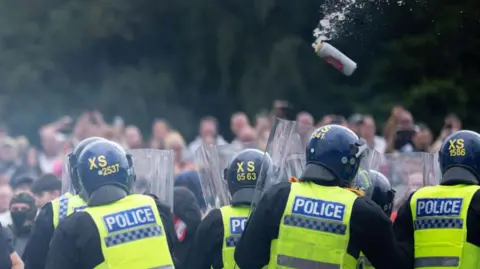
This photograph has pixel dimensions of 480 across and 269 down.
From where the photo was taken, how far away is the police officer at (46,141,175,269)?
7141 mm

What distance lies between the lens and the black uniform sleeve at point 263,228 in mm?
7094

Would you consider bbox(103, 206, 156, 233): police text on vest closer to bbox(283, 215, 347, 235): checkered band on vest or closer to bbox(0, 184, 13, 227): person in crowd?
bbox(283, 215, 347, 235): checkered band on vest

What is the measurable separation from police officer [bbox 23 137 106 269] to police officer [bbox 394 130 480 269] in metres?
2.01

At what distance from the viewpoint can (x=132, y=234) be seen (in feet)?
23.8

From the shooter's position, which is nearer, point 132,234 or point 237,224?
point 132,234

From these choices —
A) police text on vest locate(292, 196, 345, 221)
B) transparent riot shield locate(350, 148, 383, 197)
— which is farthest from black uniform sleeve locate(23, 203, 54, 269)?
transparent riot shield locate(350, 148, 383, 197)

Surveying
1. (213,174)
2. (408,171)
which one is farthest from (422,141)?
(213,174)

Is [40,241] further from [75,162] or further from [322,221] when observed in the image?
[322,221]

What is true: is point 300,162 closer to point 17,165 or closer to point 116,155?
point 116,155

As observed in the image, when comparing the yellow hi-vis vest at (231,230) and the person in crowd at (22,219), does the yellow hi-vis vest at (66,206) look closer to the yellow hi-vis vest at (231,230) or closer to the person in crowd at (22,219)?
the yellow hi-vis vest at (231,230)

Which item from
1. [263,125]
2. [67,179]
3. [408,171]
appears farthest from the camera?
[263,125]

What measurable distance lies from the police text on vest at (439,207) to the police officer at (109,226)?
152cm

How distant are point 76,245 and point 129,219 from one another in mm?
342

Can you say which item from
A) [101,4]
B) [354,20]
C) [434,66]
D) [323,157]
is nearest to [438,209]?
[323,157]
